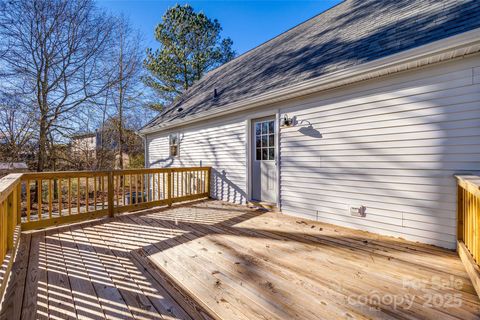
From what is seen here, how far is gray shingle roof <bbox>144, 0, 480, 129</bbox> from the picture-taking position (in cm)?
295

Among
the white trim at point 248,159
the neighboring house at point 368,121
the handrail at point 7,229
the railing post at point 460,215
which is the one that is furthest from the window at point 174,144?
the railing post at point 460,215

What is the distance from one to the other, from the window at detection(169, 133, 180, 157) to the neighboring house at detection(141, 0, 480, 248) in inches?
88.2

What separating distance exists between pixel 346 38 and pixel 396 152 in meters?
2.41

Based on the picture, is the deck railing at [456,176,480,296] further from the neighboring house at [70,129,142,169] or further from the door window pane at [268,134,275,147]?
the neighboring house at [70,129,142,169]

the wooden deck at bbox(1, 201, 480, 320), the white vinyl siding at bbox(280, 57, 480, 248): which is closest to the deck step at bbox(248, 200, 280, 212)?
the white vinyl siding at bbox(280, 57, 480, 248)

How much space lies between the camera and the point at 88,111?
8680 mm

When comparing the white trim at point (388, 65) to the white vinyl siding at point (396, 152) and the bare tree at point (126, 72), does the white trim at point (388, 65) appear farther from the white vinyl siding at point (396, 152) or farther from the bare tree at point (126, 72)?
the bare tree at point (126, 72)

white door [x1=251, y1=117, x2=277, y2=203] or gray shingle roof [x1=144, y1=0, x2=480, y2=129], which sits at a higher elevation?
gray shingle roof [x1=144, y1=0, x2=480, y2=129]

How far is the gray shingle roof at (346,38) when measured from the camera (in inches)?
116

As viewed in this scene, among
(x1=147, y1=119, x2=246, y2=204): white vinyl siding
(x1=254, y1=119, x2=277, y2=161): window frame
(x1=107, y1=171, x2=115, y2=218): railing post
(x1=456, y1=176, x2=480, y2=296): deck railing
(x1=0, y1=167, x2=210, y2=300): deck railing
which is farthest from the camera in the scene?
(x1=147, y1=119, x2=246, y2=204): white vinyl siding

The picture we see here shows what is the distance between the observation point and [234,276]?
86.0 inches

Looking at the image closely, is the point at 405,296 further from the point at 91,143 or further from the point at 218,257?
the point at 91,143

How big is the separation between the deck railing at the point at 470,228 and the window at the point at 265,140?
2.95 m

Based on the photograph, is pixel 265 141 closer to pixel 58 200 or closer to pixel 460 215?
pixel 460 215
